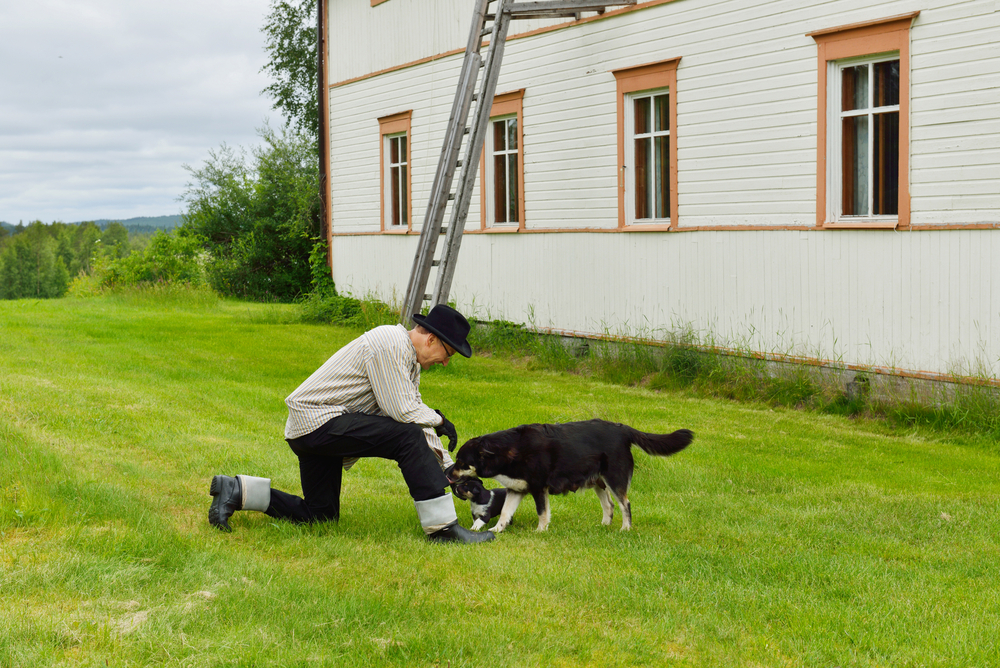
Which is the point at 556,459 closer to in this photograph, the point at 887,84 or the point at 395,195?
the point at 887,84

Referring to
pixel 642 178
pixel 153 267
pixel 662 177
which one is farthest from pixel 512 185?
pixel 153 267

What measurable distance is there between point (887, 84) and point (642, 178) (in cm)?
401

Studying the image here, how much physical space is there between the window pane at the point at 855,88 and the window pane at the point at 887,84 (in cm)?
17

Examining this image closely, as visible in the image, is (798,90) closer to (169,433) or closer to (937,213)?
(937,213)

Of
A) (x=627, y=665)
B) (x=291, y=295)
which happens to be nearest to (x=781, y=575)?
(x=627, y=665)

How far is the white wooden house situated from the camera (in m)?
10.2

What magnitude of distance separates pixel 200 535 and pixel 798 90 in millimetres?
8851

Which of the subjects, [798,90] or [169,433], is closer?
[169,433]

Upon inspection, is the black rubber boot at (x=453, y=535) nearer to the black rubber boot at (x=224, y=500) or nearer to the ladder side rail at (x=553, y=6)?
the black rubber boot at (x=224, y=500)

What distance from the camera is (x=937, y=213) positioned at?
10359 millimetres

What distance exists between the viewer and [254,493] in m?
6.17

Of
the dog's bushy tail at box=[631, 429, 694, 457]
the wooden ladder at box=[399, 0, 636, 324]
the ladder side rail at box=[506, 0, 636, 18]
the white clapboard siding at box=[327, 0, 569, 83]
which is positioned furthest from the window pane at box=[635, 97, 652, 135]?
the dog's bushy tail at box=[631, 429, 694, 457]

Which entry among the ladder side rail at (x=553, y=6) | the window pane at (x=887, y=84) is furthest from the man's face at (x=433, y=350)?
the ladder side rail at (x=553, y=6)

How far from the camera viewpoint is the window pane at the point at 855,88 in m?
11.2
